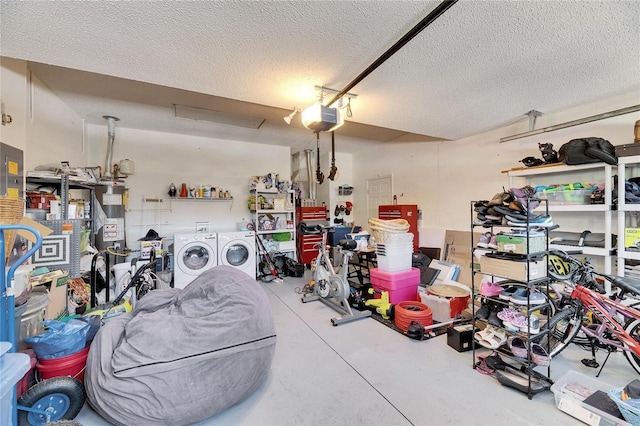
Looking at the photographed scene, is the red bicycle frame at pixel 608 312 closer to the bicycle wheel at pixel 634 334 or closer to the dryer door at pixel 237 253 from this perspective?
the bicycle wheel at pixel 634 334

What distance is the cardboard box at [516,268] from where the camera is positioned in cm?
182

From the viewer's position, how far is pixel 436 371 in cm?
207

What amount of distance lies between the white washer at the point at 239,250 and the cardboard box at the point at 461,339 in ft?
10.4

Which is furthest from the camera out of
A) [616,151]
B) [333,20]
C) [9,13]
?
[616,151]

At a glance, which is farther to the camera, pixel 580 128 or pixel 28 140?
pixel 580 128

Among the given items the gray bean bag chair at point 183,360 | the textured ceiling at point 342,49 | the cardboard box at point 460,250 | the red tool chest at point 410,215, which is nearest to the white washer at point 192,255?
the textured ceiling at point 342,49

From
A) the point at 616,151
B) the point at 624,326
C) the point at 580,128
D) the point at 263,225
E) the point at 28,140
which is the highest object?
the point at 580,128

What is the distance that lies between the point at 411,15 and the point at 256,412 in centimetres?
271

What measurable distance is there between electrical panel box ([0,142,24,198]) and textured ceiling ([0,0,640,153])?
0.79 meters

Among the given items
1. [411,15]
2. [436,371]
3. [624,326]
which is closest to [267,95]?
[411,15]

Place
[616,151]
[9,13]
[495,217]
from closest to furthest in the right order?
1. [9,13]
2. [495,217]
3. [616,151]

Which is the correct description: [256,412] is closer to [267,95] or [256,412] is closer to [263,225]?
[267,95]

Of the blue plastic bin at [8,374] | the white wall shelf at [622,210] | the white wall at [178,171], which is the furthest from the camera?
the white wall at [178,171]

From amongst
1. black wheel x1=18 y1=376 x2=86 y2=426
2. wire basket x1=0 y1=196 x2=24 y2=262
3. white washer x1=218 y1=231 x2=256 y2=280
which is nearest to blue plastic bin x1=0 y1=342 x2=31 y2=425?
black wheel x1=18 y1=376 x2=86 y2=426
